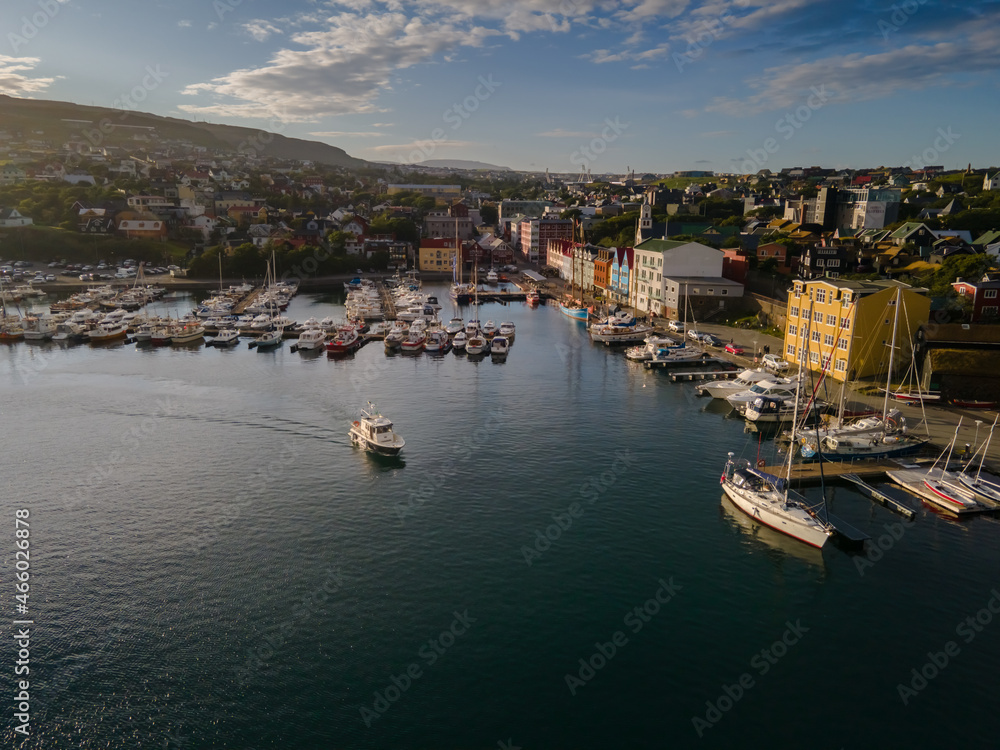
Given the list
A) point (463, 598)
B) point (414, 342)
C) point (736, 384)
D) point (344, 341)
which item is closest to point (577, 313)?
point (414, 342)

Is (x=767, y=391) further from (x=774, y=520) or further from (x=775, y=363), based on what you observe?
(x=774, y=520)

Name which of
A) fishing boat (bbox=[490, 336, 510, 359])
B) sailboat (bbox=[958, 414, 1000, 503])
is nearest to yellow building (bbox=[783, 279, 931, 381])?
sailboat (bbox=[958, 414, 1000, 503])

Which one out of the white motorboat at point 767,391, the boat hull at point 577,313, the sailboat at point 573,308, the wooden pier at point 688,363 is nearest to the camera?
the white motorboat at point 767,391

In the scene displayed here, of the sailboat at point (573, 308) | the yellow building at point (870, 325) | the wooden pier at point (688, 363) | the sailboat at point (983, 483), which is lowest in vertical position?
the sailboat at point (983, 483)

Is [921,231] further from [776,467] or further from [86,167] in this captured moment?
[86,167]

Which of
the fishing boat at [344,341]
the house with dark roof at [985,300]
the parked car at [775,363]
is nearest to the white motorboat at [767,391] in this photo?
the parked car at [775,363]

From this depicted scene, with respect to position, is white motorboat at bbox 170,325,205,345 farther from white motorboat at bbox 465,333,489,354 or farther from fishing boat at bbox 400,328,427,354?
white motorboat at bbox 465,333,489,354

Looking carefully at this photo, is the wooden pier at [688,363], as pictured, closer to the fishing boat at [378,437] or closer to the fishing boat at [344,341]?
the fishing boat at [378,437]
